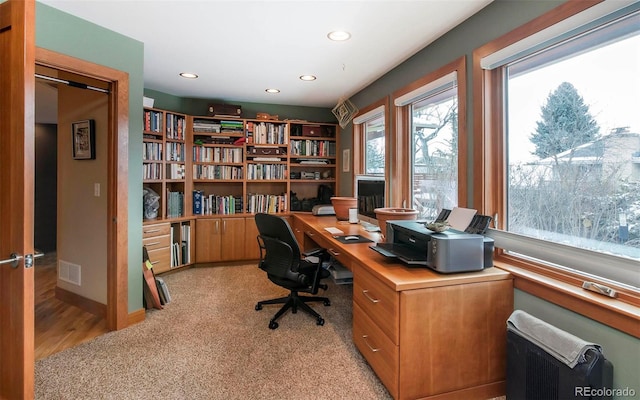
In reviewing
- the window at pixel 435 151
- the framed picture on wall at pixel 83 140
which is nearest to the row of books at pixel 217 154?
the framed picture on wall at pixel 83 140

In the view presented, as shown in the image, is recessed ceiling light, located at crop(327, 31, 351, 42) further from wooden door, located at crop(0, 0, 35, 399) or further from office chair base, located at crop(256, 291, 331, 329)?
office chair base, located at crop(256, 291, 331, 329)

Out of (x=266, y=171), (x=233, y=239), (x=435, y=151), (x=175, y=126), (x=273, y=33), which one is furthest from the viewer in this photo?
(x=266, y=171)

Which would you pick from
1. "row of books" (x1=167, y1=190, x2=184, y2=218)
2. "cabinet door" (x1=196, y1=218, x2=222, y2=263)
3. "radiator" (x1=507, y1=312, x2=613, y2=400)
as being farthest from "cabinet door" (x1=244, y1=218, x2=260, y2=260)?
"radiator" (x1=507, y1=312, x2=613, y2=400)

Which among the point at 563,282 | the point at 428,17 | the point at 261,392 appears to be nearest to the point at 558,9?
the point at 428,17

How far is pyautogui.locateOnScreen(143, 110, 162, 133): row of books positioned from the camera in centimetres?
362

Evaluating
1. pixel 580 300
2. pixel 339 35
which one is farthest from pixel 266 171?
pixel 580 300

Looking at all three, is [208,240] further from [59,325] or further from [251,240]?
[59,325]

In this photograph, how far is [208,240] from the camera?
4113mm

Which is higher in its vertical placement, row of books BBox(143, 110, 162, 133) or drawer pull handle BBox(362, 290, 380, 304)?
row of books BBox(143, 110, 162, 133)

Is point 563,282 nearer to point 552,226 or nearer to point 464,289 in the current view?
point 552,226

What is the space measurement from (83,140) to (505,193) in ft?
10.9

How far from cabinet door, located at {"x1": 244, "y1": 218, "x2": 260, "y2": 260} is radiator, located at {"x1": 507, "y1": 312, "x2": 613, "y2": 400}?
333 centimetres

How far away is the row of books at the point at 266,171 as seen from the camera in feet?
14.5

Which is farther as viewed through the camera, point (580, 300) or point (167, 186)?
point (167, 186)
